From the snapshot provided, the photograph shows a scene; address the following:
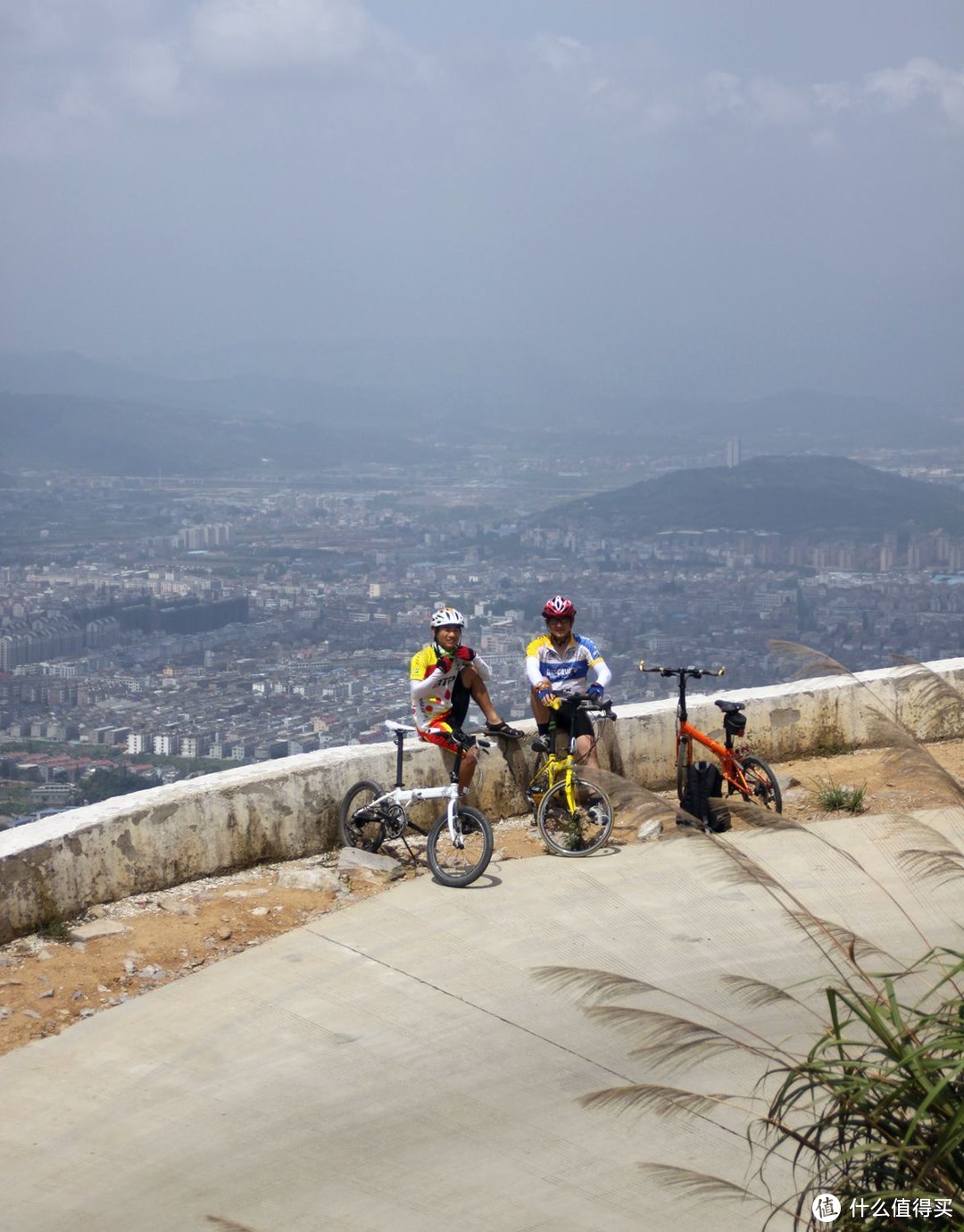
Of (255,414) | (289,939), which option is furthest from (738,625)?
(255,414)

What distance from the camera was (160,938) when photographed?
24.0 ft

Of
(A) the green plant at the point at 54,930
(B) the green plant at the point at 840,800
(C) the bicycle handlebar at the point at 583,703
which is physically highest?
(C) the bicycle handlebar at the point at 583,703

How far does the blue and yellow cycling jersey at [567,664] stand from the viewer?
365 inches

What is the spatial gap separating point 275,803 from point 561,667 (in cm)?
208

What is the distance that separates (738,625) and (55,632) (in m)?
16.1

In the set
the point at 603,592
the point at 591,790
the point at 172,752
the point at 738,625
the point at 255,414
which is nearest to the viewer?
the point at 591,790

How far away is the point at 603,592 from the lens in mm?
39156

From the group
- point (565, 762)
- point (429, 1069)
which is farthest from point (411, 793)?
point (429, 1069)

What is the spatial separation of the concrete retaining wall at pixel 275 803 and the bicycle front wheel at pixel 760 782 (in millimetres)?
980

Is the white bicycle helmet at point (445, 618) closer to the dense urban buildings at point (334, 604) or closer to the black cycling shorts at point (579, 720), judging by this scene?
the black cycling shorts at point (579, 720)

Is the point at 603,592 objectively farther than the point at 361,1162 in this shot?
Yes

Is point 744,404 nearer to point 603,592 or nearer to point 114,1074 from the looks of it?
point 603,592

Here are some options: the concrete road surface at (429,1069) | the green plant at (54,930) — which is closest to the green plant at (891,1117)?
the concrete road surface at (429,1069)

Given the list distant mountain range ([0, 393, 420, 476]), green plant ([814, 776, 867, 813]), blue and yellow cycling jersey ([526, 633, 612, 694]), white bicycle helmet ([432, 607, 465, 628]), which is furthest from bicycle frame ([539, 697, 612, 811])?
distant mountain range ([0, 393, 420, 476])
